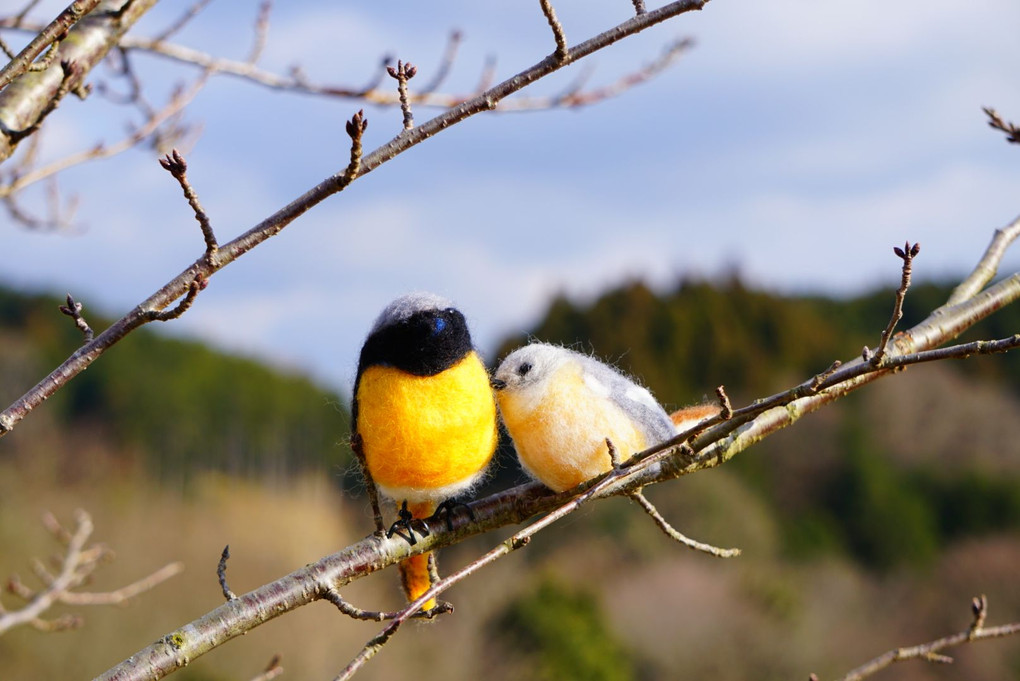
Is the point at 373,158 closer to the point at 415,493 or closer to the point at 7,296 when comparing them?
the point at 415,493

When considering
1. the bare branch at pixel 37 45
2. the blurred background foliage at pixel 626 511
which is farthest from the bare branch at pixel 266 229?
the blurred background foliage at pixel 626 511

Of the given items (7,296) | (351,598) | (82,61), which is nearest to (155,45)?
(82,61)

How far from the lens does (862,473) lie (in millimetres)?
12820

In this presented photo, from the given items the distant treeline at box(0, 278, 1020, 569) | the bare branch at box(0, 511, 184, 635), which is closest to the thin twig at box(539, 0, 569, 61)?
the bare branch at box(0, 511, 184, 635)

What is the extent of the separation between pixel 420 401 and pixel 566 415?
241 mm

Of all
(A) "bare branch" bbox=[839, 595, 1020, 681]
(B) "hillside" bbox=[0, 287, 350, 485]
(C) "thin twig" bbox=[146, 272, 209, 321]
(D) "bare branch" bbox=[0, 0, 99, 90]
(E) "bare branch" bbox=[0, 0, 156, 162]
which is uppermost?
(B) "hillside" bbox=[0, 287, 350, 485]

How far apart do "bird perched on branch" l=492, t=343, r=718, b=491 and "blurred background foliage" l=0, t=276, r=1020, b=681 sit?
4401 mm

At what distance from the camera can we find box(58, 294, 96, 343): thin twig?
1085 millimetres

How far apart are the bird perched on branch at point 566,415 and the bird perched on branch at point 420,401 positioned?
71 mm

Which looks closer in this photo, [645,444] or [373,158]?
[373,158]

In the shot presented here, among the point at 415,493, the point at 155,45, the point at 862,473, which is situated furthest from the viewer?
the point at 862,473

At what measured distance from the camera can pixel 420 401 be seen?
140 centimetres

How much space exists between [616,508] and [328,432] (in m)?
5.49

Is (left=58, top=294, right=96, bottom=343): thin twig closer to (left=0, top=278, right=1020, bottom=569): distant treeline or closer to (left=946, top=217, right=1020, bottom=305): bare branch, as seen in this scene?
(left=946, top=217, right=1020, bottom=305): bare branch
